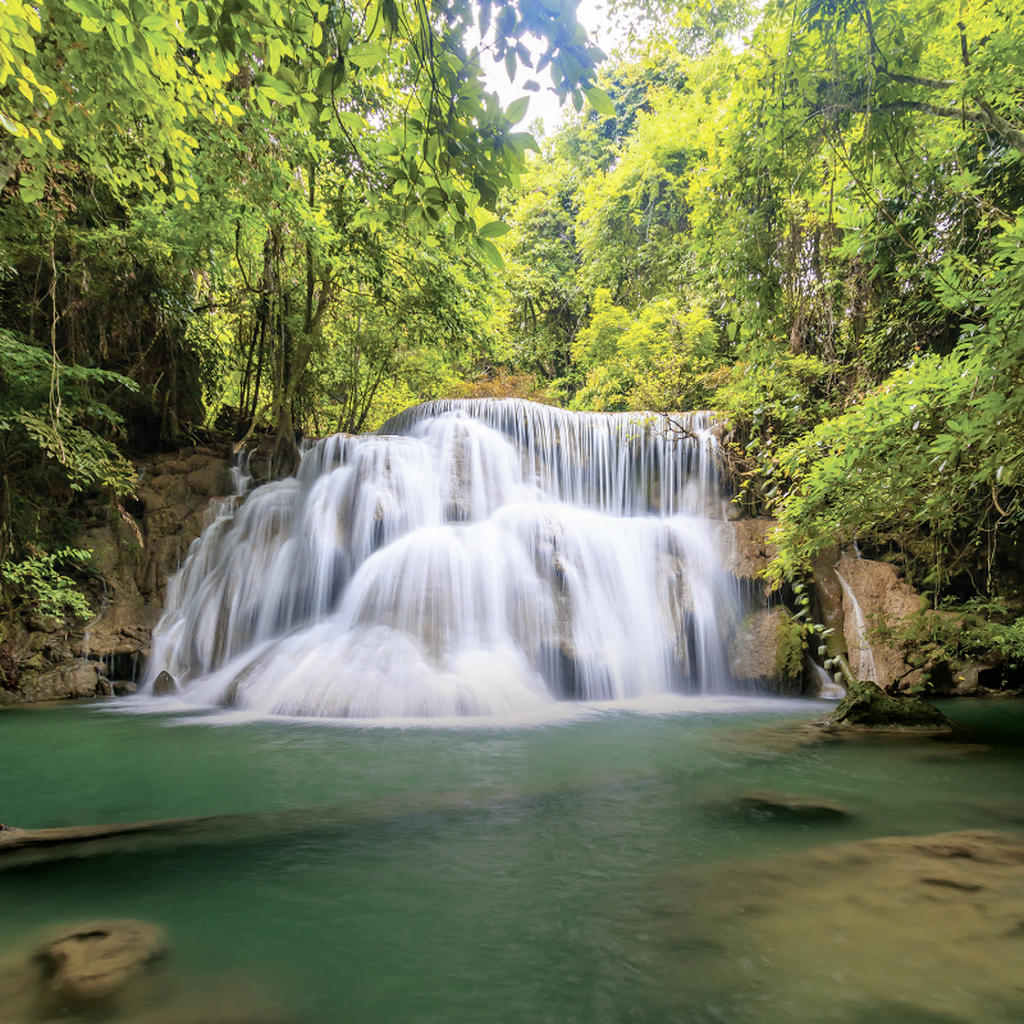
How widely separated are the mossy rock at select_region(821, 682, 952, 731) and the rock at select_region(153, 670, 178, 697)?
8443 mm

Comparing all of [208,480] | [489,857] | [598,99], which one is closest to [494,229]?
[598,99]

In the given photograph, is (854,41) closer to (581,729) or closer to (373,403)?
(581,729)

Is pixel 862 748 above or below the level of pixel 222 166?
below

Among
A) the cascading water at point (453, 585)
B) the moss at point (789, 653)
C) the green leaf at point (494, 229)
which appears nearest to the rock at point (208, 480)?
the cascading water at point (453, 585)

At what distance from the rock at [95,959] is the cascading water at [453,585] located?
4652mm

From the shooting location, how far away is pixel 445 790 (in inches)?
174

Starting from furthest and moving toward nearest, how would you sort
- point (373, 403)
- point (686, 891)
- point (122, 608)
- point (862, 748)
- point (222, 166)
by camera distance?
point (373, 403) < point (122, 608) < point (222, 166) < point (862, 748) < point (686, 891)

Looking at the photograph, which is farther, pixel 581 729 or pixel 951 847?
pixel 581 729

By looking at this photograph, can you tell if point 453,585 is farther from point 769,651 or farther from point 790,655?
point 790,655

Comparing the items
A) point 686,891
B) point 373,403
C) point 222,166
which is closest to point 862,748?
point 686,891

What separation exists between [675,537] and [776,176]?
633 centimetres

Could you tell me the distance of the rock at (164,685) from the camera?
29.0ft

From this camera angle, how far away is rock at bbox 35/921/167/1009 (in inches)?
81.6

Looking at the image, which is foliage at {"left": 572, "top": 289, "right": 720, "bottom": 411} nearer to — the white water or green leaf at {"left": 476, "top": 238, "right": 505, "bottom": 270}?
the white water
